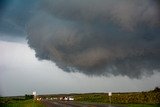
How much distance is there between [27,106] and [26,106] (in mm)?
151

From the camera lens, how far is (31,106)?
55.4 meters

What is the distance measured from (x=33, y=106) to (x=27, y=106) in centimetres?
92

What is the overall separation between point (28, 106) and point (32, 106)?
1.95 feet

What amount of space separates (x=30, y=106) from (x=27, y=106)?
52 cm

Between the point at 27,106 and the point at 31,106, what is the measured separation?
628 mm

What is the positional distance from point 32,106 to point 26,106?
2.84 feet

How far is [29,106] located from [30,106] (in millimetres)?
202

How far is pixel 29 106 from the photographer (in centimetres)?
5531

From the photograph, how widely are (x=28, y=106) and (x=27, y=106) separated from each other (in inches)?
6.4

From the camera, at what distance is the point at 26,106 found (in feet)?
181

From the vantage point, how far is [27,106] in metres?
55.1

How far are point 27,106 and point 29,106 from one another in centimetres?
33
